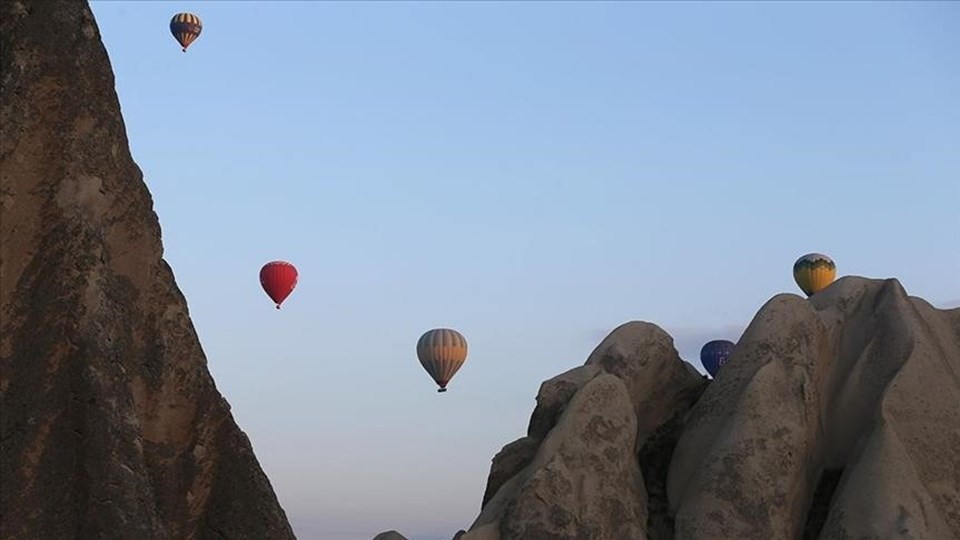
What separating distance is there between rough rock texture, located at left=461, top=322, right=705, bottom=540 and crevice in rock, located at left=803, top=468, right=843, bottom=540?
80.6 inches

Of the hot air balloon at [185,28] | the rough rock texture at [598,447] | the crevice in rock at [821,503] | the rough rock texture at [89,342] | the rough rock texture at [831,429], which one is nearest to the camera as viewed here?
the rough rock texture at [89,342]

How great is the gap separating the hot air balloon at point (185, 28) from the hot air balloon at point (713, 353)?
65.5 feet

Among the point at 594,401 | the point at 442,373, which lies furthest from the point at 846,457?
the point at 442,373

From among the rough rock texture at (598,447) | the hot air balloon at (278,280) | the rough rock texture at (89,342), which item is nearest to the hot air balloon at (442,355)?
the hot air balloon at (278,280)

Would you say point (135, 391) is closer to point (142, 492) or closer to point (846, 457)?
point (142, 492)

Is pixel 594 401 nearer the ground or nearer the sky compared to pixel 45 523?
nearer the sky

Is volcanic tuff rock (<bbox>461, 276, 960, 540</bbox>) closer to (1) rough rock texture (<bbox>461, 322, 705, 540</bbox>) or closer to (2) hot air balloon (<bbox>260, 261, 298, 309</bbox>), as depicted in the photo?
(1) rough rock texture (<bbox>461, 322, 705, 540</bbox>)

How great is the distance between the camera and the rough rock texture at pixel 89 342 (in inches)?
263

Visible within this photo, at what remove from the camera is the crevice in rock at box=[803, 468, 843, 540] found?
2222 centimetres

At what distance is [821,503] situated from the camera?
74.1 ft

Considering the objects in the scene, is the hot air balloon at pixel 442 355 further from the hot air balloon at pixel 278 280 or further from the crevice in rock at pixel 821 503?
the crevice in rock at pixel 821 503

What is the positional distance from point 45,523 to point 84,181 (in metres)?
1.56

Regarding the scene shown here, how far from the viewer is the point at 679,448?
23172 mm

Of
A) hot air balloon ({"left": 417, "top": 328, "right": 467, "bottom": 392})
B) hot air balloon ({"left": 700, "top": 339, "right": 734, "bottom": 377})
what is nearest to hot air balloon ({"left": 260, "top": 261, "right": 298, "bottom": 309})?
hot air balloon ({"left": 417, "top": 328, "right": 467, "bottom": 392})
